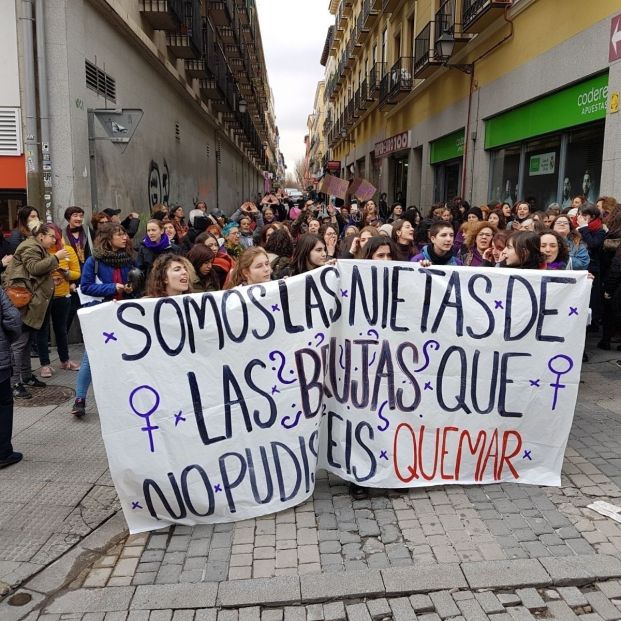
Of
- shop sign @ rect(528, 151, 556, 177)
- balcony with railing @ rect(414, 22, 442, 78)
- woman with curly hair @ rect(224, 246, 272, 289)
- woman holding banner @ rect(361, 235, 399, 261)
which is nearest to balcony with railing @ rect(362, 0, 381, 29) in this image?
balcony with railing @ rect(414, 22, 442, 78)

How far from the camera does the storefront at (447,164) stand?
659 inches

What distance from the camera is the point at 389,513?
370 cm

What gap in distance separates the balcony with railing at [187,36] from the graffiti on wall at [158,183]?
2926mm

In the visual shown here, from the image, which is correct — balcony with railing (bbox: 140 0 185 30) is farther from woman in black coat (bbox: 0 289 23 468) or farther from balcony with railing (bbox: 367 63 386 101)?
balcony with railing (bbox: 367 63 386 101)

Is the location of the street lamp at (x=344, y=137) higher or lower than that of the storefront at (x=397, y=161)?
higher

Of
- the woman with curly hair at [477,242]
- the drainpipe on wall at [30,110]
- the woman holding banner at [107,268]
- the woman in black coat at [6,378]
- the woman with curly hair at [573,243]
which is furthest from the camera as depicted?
the drainpipe on wall at [30,110]

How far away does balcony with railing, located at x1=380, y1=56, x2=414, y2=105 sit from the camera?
20.6 m

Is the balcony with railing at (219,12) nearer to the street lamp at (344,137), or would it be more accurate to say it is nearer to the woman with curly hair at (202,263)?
the street lamp at (344,137)

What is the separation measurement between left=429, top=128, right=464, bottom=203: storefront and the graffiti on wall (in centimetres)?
777

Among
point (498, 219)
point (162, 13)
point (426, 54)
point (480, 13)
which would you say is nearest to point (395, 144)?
point (426, 54)

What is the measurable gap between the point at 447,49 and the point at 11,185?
997 centimetres

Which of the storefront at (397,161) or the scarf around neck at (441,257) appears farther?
the storefront at (397,161)

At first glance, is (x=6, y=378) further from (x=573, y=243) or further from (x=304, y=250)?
(x=573, y=243)

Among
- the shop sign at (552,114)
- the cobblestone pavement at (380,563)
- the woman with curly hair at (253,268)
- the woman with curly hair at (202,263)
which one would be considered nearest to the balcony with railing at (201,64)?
the shop sign at (552,114)
